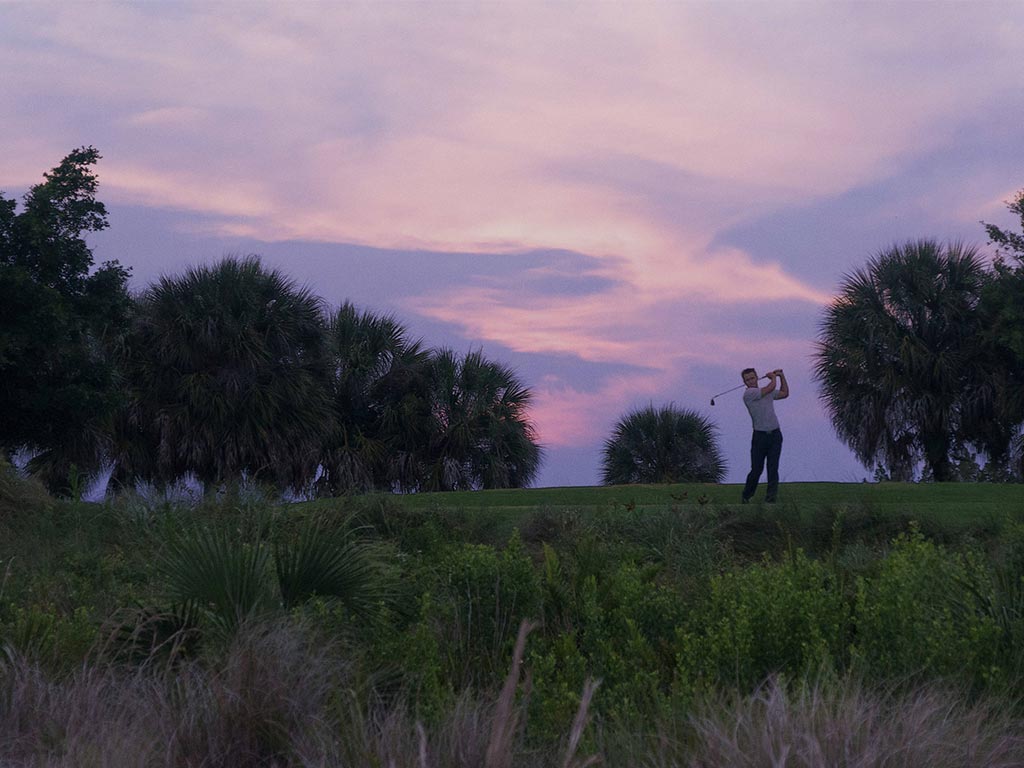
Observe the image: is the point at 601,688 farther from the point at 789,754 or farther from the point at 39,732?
the point at 39,732

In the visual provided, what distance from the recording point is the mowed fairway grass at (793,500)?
38.4 feet

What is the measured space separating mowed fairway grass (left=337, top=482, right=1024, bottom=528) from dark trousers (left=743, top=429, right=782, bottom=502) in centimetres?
21

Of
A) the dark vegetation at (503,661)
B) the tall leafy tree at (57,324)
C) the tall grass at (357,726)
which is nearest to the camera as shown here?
the tall grass at (357,726)

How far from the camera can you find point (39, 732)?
4648 millimetres

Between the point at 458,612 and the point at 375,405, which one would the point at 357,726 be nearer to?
the point at 458,612

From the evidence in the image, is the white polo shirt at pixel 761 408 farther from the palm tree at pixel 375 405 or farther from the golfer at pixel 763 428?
the palm tree at pixel 375 405

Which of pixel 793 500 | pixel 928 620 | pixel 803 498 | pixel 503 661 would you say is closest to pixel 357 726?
pixel 503 661

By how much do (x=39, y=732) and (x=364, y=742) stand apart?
1656mm

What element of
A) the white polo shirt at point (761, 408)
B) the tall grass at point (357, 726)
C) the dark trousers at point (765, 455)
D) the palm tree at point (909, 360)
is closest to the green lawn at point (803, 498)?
the dark trousers at point (765, 455)

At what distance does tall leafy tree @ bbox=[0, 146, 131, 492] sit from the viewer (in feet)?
75.0

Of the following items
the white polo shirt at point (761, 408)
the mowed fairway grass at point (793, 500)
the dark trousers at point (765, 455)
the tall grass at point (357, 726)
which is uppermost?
the white polo shirt at point (761, 408)

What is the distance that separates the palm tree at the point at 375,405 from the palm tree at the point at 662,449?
6.24 metres

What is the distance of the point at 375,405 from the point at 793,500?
20588mm

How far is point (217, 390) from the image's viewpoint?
1093 inches
